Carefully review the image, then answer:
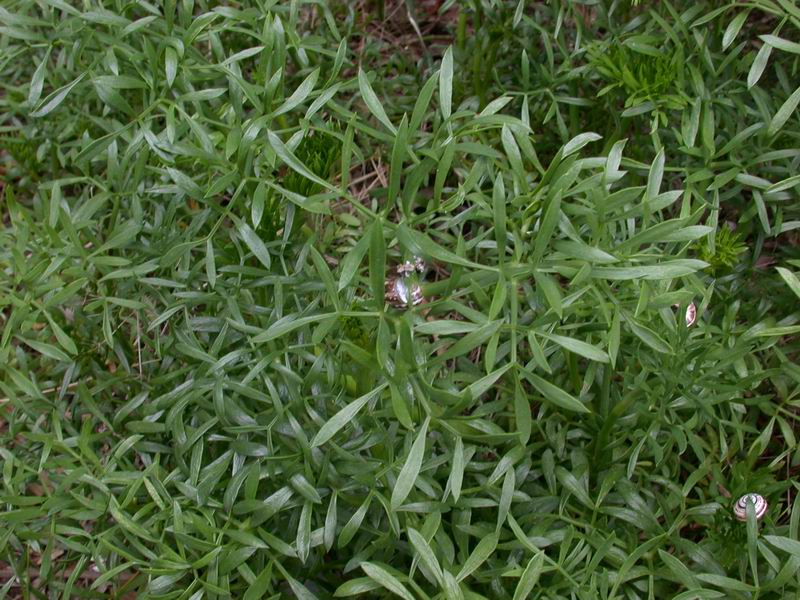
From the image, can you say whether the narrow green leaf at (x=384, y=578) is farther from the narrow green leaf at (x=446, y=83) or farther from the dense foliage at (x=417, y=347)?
the narrow green leaf at (x=446, y=83)

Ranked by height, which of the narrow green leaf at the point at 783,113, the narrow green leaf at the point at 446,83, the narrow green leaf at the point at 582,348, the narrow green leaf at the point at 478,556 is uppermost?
the narrow green leaf at the point at 446,83

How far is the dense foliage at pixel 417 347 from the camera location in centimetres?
121

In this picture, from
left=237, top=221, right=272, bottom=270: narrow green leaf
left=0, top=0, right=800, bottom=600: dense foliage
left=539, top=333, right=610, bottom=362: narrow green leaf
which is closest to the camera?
left=539, top=333, right=610, bottom=362: narrow green leaf

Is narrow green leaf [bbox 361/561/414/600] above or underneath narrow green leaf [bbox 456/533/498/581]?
above

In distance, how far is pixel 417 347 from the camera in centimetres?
124

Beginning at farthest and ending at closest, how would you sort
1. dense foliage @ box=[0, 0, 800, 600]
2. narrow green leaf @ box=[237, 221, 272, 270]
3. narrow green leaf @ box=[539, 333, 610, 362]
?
narrow green leaf @ box=[237, 221, 272, 270], dense foliage @ box=[0, 0, 800, 600], narrow green leaf @ box=[539, 333, 610, 362]

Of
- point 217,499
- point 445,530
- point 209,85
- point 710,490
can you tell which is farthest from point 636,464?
point 209,85

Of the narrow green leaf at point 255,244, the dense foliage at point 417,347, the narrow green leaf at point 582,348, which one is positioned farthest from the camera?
the narrow green leaf at point 255,244

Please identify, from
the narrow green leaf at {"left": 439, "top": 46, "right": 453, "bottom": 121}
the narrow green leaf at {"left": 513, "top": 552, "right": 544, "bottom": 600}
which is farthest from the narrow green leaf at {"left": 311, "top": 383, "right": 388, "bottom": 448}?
the narrow green leaf at {"left": 439, "top": 46, "right": 453, "bottom": 121}

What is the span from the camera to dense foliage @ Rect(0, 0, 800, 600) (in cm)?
121

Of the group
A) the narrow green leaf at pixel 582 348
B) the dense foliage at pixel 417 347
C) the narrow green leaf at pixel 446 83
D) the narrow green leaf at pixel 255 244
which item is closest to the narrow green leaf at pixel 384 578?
the dense foliage at pixel 417 347

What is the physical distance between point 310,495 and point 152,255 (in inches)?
22.1

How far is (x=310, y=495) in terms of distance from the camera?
1276mm

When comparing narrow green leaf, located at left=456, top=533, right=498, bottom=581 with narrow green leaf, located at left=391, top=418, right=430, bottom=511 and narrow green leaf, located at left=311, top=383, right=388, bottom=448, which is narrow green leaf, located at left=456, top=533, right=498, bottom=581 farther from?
narrow green leaf, located at left=311, top=383, right=388, bottom=448
